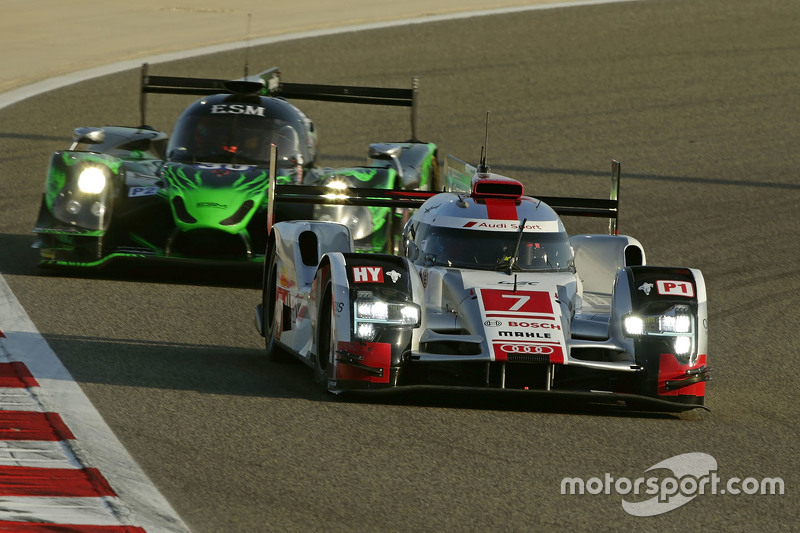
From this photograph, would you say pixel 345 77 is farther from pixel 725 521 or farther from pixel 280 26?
pixel 725 521

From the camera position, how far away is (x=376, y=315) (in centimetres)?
857

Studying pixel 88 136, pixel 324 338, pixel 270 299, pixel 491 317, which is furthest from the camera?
pixel 88 136

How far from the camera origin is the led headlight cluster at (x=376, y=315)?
8.54 metres

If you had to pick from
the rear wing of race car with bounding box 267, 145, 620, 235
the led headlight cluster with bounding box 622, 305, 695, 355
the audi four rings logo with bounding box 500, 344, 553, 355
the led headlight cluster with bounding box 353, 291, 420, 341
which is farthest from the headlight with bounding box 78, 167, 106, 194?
the led headlight cluster with bounding box 622, 305, 695, 355

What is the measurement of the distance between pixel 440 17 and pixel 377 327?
2148 centimetres

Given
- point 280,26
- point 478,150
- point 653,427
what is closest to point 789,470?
point 653,427

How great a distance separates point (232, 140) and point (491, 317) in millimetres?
6299

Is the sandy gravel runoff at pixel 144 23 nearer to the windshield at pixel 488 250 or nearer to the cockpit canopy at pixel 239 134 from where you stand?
the cockpit canopy at pixel 239 134

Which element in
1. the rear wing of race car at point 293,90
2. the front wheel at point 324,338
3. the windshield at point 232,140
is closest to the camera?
the front wheel at point 324,338

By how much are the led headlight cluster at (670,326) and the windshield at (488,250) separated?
1056mm

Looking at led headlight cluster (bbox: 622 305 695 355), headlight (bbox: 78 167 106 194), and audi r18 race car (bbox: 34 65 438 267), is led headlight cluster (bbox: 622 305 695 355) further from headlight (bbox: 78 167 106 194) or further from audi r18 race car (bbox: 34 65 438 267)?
headlight (bbox: 78 167 106 194)

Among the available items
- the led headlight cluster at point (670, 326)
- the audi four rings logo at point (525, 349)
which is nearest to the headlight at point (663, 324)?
the led headlight cluster at point (670, 326)

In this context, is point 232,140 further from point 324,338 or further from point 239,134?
point 324,338

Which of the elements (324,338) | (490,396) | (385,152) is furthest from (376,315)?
(385,152)
